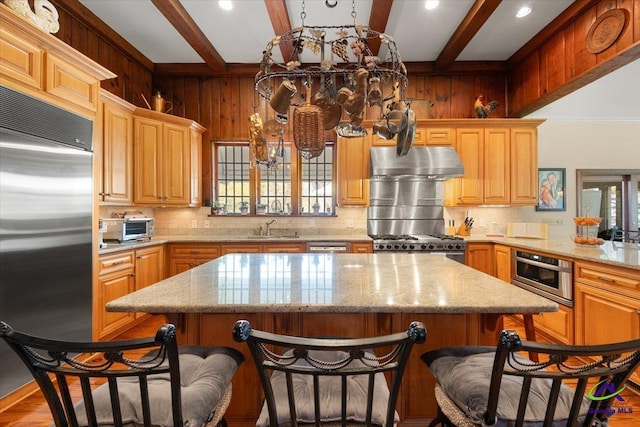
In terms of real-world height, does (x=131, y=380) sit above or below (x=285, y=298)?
below

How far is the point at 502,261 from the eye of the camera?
373 centimetres

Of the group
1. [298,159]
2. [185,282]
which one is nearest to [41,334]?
[185,282]

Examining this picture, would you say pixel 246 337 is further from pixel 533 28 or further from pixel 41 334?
pixel 533 28

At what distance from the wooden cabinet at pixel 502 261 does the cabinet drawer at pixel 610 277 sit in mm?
955

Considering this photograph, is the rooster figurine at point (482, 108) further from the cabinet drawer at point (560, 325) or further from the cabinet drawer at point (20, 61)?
the cabinet drawer at point (20, 61)

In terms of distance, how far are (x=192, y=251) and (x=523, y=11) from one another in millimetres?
4434

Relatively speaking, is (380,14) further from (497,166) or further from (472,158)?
(497,166)

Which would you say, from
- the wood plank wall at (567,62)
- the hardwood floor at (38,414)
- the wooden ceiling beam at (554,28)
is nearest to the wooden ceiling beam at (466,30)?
the wooden ceiling beam at (554,28)

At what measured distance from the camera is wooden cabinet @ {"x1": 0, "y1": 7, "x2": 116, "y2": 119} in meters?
1.99

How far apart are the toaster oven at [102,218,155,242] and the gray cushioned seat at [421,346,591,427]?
11.0ft

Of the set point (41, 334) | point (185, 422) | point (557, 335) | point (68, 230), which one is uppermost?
point (68, 230)

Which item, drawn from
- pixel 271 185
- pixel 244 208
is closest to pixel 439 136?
pixel 271 185

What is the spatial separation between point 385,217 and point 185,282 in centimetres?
327

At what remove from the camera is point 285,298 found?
4.26 ft
